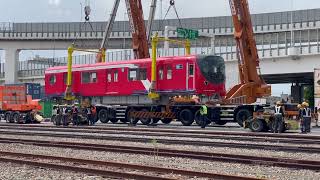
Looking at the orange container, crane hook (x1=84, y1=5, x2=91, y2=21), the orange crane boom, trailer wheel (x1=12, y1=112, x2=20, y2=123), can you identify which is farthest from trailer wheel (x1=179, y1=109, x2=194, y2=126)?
crane hook (x1=84, y1=5, x2=91, y2=21)

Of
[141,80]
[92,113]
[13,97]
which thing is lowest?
[92,113]

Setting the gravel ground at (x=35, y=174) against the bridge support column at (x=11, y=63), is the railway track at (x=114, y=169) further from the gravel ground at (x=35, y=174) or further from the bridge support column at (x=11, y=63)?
the bridge support column at (x=11, y=63)

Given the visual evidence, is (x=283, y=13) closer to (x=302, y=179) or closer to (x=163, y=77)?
(x=163, y=77)

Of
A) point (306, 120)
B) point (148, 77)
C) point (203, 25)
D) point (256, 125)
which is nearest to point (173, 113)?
point (148, 77)

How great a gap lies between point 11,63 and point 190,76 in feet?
156

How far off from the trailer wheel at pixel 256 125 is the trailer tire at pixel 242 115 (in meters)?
2.78

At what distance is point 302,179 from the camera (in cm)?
1066

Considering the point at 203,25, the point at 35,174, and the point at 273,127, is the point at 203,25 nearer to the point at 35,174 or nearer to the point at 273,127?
the point at 273,127

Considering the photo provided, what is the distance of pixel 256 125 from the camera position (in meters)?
23.9

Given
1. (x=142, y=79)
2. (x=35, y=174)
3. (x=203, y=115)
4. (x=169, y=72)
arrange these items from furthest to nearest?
(x=142, y=79), (x=169, y=72), (x=203, y=115), (x=35, y=174)

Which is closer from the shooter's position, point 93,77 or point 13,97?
point 93,77

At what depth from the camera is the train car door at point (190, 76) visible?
2894 cm

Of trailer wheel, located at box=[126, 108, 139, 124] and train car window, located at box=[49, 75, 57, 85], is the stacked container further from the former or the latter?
trailer wheel, located at box=[126, 108, 139, 124]

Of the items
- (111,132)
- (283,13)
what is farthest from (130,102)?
(283,13)
